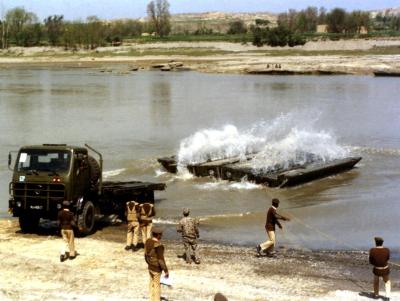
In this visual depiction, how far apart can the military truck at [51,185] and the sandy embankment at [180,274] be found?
656 millimetres

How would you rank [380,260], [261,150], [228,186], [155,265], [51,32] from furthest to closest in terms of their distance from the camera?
[51,32] → [261,150] → [228,186] → [380,260] → [155,265]

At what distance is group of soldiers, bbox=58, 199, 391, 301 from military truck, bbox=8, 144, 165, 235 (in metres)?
1.20

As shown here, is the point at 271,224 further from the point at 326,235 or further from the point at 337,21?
the point at 337,21

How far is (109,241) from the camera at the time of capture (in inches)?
631

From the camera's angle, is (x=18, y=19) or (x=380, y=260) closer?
(x=380, y=260)

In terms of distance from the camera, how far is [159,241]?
37.3ft

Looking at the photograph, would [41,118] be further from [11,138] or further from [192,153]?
[192,153]

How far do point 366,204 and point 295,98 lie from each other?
3712cm

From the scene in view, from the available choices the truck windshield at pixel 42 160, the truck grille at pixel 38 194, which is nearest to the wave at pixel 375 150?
the truck windshield at pixel 42 160

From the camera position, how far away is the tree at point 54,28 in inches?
Answer: 6353

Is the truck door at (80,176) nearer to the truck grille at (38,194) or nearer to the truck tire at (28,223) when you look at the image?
the truck grille at (38,194)

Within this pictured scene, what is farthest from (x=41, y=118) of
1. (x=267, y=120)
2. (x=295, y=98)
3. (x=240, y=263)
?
(x=240, y=263)

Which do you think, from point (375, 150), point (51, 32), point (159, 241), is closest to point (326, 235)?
point (159, 241)

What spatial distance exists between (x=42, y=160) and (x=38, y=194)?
2.82 feet
